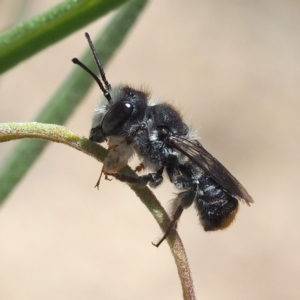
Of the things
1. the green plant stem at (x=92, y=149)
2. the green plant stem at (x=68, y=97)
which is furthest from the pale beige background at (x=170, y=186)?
the green plant stem at (x=92, y=149)

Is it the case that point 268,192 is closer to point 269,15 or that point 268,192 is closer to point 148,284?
point 148,284

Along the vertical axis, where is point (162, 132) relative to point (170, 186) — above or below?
below

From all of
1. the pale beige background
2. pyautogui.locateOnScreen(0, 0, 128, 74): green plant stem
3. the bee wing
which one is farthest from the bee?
the pale beige background

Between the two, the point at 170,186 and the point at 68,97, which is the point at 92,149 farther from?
the point at 170,186

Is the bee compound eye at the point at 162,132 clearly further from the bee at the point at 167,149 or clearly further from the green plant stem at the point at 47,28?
the green plant stem at the point at 47,28

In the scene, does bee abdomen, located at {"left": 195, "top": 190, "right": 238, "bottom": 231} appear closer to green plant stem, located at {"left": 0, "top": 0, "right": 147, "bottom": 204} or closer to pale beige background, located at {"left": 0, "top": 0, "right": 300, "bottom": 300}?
green plant stem, located at {"left": 0, "top": 0, "right": 147, "bottom": 204}

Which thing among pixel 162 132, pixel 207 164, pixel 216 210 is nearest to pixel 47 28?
pixel 162 132
